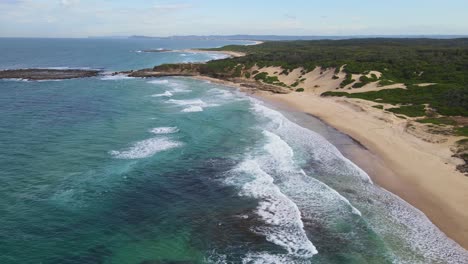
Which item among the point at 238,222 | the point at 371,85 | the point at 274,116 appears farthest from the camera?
the point at 371,85

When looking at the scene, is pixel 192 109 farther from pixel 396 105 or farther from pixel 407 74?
pixel 407 74

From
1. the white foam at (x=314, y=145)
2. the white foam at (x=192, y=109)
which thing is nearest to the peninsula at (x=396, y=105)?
the white foam at (x=314, y=145)

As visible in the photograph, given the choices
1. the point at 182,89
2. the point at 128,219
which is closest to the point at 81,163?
the point at 128,219

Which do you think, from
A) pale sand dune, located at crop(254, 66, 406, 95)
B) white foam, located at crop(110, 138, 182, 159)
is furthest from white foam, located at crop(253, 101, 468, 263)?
pale sand dune, located at crop(254, 66, 406, 95)

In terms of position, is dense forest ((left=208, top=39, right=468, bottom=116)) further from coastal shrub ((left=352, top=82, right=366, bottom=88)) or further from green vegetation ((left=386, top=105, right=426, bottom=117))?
coastal shrub ((left=352, top=82, right=366, bottom=88))

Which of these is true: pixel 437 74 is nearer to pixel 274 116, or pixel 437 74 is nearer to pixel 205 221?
pixel 274 116

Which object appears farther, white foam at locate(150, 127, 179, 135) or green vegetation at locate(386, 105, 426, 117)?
green vegetation at locate(386, 105, 426, 117)
